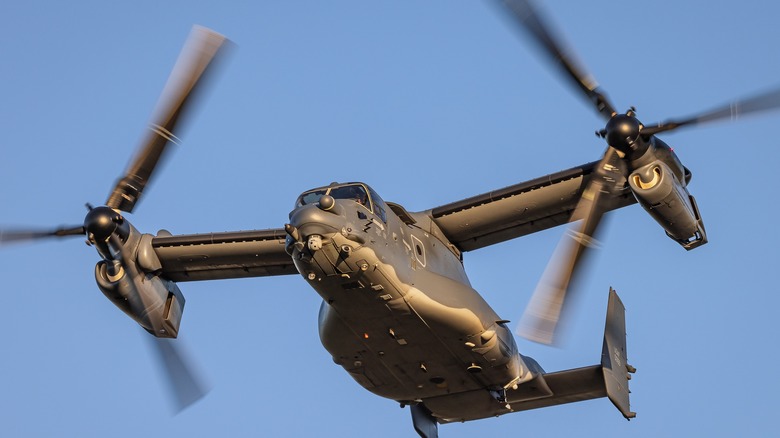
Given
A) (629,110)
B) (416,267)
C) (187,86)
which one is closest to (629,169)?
(629,110)

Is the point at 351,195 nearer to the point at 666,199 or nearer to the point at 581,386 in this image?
the point at 666,199

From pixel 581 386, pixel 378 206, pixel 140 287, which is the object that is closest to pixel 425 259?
pixel 378 206

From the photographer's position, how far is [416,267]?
22.2 m

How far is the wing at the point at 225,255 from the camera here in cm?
2450

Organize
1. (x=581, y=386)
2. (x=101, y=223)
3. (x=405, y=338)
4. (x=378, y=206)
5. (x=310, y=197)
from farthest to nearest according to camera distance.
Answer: (x=581, y=386) → (x=101, y=223) → (x=405, y=338) → (x=378, y=206) → (x=310, y=197)

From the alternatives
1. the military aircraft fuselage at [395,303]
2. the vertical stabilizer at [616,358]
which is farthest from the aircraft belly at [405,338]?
the vertical stabilizer at [616,358]

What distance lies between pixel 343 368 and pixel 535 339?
12.1ft

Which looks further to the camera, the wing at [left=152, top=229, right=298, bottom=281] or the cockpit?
the wing at [left=152, top=229, right=298, bottom=281]

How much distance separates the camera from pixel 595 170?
74.8 ft

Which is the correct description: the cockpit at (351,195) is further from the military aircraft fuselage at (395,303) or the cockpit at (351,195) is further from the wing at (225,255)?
the wing at (225,255)

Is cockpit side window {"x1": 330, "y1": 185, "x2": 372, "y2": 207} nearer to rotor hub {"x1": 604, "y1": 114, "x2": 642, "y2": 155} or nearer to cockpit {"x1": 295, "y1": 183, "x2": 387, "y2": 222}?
cockpit {"x1": 295, "y1": 183, "x2": 387, "y2": 222}

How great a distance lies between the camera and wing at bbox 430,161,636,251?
77.4ft

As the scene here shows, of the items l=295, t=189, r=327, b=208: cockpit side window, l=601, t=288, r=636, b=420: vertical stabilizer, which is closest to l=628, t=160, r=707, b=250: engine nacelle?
l=601, t=288, r=636, b=420: vertical stabilizer

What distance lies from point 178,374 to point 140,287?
2131 mm
